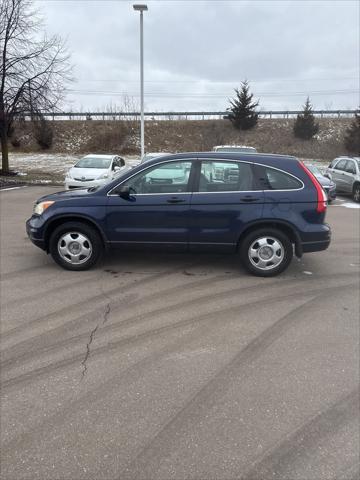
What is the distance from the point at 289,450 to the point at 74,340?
7.13 feet

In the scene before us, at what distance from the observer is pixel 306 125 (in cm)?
4181

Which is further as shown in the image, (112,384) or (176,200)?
(176,200)

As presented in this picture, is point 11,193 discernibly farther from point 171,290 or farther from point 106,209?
point 171,290

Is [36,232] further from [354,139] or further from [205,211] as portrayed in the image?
[354,139]

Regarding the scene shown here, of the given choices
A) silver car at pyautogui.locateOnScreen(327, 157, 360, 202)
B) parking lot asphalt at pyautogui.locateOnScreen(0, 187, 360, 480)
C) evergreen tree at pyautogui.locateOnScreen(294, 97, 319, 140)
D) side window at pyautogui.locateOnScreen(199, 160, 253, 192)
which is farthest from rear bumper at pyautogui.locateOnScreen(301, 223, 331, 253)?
evergreen tree at pyautogui.locateOnScreen(294, 97, 319, 140)

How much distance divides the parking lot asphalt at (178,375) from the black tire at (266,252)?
199 mm

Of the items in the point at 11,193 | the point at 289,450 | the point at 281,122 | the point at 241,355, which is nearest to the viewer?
the point at 289,450

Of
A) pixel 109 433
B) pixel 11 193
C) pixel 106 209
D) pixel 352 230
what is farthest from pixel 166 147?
pixel 109 433

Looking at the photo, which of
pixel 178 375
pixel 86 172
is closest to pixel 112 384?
pixel 178 375

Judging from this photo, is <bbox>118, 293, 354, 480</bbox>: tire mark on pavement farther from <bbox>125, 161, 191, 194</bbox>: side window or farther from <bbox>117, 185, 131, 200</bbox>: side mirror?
<bbox>117, 185, 131, 200</bbox>: side mirror

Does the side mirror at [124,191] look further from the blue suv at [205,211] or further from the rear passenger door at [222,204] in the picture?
the rear passenger door at [222,204]

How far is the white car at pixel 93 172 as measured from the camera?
15.3 m

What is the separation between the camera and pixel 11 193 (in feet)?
52.7

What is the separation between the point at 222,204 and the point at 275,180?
0.81 metres
